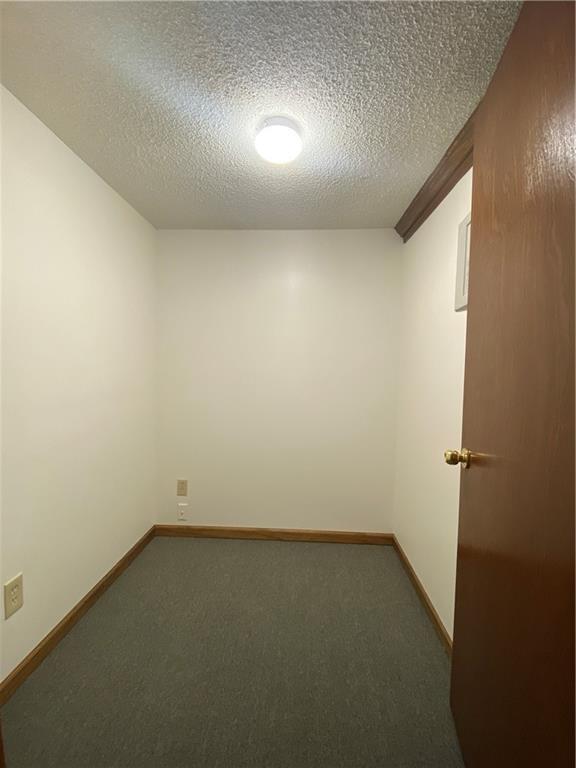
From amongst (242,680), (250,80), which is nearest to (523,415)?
(250,80)

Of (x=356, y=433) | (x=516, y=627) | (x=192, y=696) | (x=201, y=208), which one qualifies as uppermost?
(x=201, y=208)

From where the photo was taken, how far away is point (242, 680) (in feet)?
4.26

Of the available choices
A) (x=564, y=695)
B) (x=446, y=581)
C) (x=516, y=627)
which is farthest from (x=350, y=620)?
(x=564, y=695)

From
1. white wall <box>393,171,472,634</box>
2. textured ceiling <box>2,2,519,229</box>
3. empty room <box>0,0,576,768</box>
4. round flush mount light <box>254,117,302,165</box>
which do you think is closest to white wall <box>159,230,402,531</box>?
empty room <box>0,0,576,768</box>

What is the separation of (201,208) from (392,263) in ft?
4.31

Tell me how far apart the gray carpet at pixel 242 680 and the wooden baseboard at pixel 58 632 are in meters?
0.03

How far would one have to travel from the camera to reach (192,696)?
1.23 meters

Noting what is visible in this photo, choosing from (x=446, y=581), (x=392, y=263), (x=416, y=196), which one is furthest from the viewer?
(x=392, y=263)

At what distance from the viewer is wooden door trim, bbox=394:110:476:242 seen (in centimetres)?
133

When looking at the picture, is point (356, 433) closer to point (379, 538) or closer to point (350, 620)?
point (379, 538)

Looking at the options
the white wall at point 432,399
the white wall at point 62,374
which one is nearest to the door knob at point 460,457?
the white wall at point 432,399

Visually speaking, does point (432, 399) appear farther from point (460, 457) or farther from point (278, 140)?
point (278, 140)

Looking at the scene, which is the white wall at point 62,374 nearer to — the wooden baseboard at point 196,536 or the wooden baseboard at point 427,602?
the wooden baseboard at point 196,536

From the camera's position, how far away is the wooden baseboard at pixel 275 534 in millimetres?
2369
